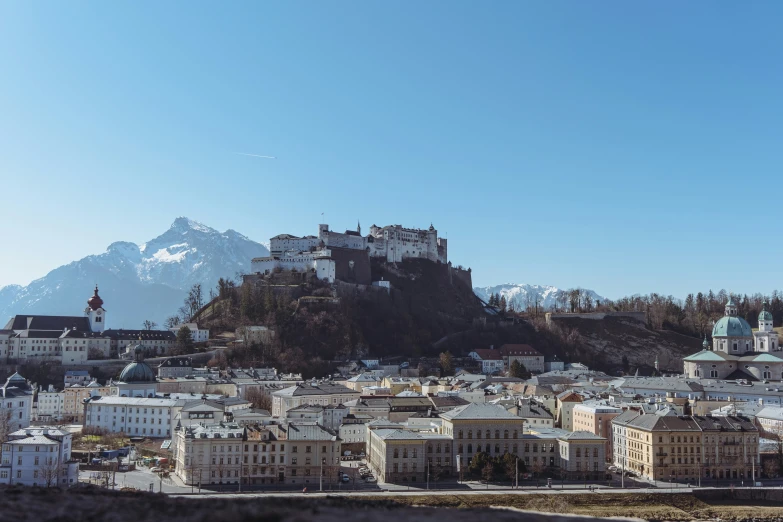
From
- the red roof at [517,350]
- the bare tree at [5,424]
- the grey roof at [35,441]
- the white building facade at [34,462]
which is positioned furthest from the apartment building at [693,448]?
the red roof at [517,350]

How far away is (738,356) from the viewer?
10262 centimetres

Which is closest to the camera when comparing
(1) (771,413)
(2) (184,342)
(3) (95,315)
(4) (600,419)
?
(4) (600,419)

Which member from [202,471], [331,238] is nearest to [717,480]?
[202,471]

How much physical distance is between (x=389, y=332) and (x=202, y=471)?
229 ft

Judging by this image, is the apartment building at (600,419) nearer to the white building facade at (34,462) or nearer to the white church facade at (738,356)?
the white church facade at (738,356)

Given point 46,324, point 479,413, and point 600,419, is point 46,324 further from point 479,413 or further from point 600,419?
point 600,419

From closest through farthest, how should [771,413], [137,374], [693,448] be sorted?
[693,448], [771,413], [137,374]

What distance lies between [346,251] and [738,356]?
193 feet

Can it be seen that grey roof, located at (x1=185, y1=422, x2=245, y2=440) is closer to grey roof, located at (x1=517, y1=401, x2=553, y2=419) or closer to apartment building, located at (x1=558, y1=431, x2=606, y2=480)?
apartment building, located at (x1=558, y1=431, x2=606, y2=480)

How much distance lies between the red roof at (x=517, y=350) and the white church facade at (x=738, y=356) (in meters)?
23.5

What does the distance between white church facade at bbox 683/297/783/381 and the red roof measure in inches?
926

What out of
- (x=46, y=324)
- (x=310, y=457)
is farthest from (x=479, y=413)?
(x=46, y=324)

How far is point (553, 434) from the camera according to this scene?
60.1 m

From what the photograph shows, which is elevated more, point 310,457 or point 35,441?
point 35,441
